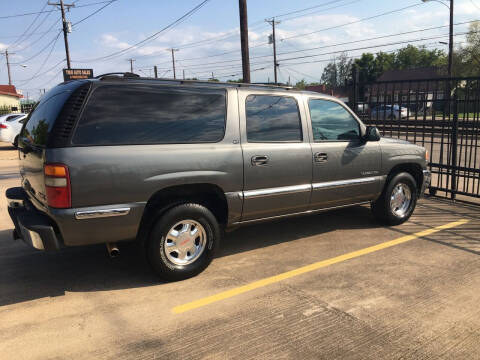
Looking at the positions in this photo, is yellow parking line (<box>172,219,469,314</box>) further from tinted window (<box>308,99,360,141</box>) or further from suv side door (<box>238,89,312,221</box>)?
tinted window (<box>308,99,360,141</box>)

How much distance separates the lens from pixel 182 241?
3947 millimetres

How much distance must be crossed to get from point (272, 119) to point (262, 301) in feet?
6.46

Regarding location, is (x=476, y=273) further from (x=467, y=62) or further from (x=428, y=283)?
(x=467, y=62)

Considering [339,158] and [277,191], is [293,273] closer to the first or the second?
[277,191]

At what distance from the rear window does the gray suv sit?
2cm

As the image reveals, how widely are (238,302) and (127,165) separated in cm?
153

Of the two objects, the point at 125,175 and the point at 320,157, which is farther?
the point at 320,157

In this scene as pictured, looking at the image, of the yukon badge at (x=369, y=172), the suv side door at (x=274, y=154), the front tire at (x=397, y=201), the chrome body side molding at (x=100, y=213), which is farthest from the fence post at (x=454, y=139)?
the chrome body side molding at (x=100, y=213)

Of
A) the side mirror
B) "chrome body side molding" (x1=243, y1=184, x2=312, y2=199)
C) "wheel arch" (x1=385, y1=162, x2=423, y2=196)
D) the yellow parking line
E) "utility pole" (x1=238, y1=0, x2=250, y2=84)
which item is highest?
"utility pole" (x1=238, y1=0, x2=250, y2=84)

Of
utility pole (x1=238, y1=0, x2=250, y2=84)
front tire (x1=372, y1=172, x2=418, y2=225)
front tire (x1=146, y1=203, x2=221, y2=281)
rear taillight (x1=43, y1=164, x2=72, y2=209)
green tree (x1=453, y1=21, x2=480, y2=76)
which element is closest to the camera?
rear taillight (x1=43, y1=164, x2=72, y2=209)

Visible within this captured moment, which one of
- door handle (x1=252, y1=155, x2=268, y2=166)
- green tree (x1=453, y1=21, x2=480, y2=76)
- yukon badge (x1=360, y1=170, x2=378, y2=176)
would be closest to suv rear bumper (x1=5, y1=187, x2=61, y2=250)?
door handle (x1=252, y1=155, x2=268, y2=166)

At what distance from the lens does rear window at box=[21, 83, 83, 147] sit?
351cm

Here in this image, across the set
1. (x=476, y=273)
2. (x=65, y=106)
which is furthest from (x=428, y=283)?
(x=65, y=106)

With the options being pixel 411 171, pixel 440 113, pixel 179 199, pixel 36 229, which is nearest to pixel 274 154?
pixel 179 199
